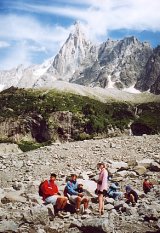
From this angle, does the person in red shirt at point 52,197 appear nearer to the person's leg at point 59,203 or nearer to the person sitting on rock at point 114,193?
the person's leg at point 59,203

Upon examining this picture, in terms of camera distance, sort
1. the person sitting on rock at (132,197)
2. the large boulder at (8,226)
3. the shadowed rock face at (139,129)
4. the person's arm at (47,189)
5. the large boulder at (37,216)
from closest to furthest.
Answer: the large boulder at (8,226)
the large boulder at (37,216)
the person's arm at (47,189)
the person sitting on rock at (132,197)
the shadowed rock face at (139,129)

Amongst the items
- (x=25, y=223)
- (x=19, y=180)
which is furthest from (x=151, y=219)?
(x=19, y=180)

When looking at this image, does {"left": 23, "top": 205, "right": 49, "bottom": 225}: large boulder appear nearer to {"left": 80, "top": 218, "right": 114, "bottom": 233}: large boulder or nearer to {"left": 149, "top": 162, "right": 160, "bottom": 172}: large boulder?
{"left": 80, "top": 218, "right": 114, "bottom": 233}: large boulder

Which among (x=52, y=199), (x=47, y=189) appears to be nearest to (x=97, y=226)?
(x=52, y=199)

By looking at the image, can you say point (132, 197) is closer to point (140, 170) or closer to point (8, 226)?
point (8, 226)

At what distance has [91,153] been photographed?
3547 cm

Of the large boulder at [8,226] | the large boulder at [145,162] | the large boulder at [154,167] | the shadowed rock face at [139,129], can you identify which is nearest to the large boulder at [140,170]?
the large boulder at [154,167]

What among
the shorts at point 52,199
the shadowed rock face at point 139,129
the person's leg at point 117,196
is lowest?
the person's leg at point 117,196

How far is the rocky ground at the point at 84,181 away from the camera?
583 inches

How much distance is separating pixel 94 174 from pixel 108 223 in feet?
47.6

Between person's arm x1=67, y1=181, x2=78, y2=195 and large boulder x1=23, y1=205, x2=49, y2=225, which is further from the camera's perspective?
person's arm x1=67, y1=181, x2=78, y2=195

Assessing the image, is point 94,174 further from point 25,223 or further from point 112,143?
point 25,223

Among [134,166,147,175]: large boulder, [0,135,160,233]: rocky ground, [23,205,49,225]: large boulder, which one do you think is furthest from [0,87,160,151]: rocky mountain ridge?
[23,205,49,225]: large boulder

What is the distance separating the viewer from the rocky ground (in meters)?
14.8
